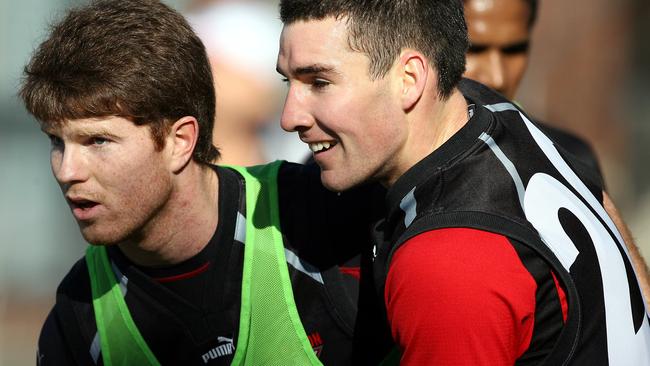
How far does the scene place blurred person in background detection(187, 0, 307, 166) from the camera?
6.73 meters

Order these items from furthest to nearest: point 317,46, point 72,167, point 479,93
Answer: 1. point 479,93
2. point 72,167
3. point 317,46

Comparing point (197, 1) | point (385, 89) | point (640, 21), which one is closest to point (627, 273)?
point (385, 89)

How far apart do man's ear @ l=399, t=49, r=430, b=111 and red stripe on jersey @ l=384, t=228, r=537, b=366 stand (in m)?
0.48

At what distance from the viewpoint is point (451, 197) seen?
2900 millimetres

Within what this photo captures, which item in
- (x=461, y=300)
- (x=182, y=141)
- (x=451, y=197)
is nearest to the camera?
(x=461, y=300)

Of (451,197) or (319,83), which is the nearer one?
(451,197)

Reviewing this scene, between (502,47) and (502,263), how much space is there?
2.83 meters

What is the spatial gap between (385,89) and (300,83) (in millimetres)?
243

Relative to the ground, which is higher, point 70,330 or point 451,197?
point 451,197

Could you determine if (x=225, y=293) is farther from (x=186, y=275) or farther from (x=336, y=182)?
(x=336, y=182)

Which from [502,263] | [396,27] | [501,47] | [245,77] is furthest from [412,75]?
[245,77]

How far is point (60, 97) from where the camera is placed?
138 inches

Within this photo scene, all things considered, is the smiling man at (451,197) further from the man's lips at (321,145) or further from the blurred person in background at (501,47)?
the blurred person in background at (501,47)

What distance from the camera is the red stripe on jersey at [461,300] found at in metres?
2.68
